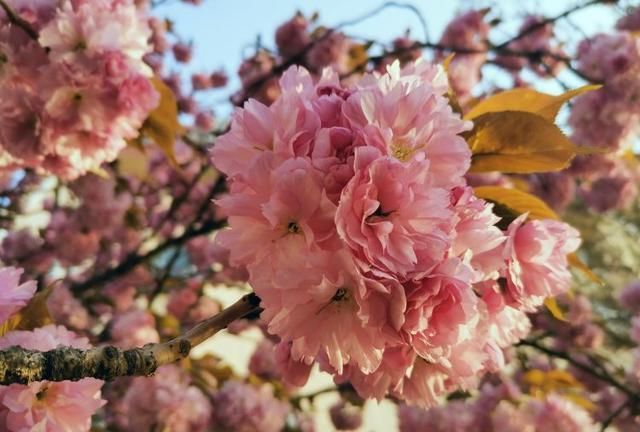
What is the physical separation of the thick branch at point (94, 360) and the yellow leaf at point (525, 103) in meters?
0.44

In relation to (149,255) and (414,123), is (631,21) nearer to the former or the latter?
(149,255)

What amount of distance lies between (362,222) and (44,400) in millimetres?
382

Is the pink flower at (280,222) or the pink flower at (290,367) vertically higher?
the pink flower at (280,222)

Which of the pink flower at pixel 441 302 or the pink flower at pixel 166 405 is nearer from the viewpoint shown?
the pink flower at pixel 441 302

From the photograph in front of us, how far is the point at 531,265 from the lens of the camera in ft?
2.18

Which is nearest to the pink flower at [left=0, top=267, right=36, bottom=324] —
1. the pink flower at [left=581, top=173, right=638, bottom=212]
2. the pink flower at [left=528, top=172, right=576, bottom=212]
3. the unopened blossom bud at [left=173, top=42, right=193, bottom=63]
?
the pink flower at [left=528, top=172, right=576, bottom=212]

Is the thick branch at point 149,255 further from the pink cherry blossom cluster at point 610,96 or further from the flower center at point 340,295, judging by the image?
the flower center at point 340,295

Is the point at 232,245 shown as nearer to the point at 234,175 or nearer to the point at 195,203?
the point at 234,175

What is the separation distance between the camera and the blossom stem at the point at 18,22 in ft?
3.20

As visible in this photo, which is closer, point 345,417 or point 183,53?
point 345,417

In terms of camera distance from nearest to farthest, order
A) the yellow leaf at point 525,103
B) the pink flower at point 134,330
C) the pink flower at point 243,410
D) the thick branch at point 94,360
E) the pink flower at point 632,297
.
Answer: the thick branch at point 94,360
the yellow leaf at point 525,103
the pink flower at point 243,410
the pink flower at point 134,330
the pink flower at point 632,297

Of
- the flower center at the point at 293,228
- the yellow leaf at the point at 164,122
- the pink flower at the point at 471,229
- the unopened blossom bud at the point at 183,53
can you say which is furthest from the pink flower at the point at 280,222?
the unopened blossom bud at the point at 183,53

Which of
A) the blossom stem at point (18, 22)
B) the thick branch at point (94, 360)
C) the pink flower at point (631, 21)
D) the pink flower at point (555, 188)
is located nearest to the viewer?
the thick branch at point (94, 360)

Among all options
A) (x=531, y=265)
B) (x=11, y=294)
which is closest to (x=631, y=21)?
(x=531, y=265)
